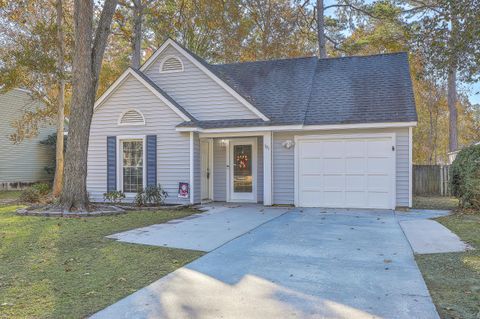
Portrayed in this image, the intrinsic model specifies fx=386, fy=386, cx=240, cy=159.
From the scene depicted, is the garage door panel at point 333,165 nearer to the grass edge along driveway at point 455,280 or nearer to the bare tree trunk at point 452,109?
the grass edge along driveway at point 455,280

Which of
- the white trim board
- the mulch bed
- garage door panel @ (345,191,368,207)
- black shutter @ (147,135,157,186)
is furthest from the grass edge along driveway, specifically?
black shutter @ (147,135,157,186)

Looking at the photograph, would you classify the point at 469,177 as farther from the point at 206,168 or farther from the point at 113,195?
the point at 113,195

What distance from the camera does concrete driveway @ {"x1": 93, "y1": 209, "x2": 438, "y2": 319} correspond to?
3672mm

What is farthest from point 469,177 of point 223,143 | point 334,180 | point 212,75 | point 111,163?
point 111,163

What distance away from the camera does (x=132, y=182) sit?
1304cm

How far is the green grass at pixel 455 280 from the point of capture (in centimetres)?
368

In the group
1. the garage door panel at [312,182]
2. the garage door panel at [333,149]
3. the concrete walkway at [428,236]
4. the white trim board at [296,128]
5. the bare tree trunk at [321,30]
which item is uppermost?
the bare tree trunk at [321,30]

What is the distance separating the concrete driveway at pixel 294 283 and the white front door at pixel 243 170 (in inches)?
233

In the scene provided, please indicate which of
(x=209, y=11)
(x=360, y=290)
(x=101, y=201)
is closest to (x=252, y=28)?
(x=209, y=11)

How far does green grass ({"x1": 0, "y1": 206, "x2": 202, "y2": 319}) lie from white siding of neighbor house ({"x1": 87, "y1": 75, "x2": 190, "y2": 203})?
4202mm

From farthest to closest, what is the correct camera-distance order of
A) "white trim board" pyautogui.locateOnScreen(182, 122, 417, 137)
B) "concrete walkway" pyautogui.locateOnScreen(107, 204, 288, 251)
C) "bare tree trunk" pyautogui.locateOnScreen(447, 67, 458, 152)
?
"bare tree trunk" pyautogui.locateOnScreen(447, 67, 458, 152) < "white trim board" pyautogui.locateOnScreen(182, 122, 417, 137) < "concrete walkway" pyautogui.locateOnScreen(107, 204, 288, 251)

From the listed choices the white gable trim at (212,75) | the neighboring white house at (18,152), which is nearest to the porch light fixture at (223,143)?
the white gable trim at (212,75)

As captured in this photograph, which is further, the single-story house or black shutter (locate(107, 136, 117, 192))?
black shutter (locate(107, 136, 117, 192))

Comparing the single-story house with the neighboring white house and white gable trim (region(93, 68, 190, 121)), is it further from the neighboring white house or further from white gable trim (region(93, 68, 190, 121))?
the neighboring white house
